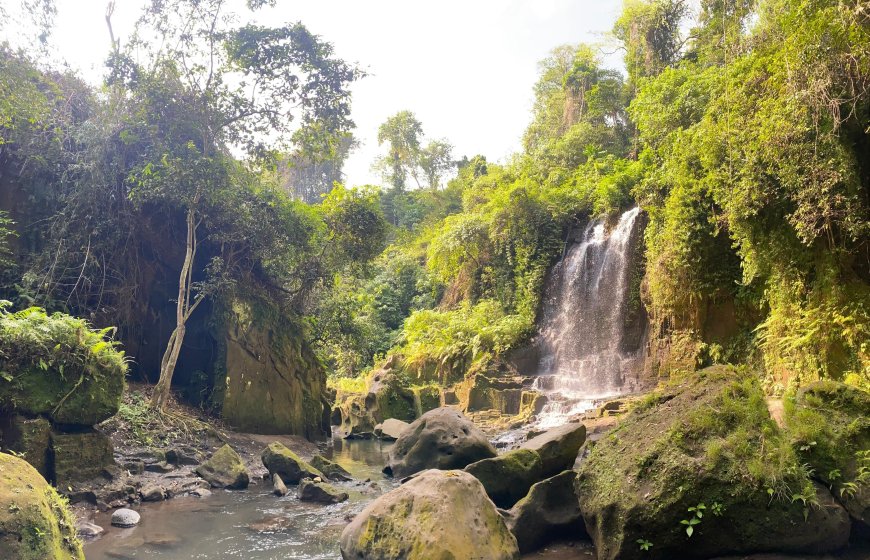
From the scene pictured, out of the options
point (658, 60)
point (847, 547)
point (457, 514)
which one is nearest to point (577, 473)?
point (457, 514)

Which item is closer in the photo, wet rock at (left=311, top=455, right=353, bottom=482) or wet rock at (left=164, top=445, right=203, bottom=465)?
wet rock at (left=164, top=445, right=203, bottom=465)

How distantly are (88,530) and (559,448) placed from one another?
5.96 meters

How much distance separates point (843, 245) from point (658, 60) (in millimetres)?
18498

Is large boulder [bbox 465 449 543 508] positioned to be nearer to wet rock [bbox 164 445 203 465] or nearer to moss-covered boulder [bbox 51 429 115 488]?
moss-covered boulder [bbox 51 429 115 488]

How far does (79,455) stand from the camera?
842cm

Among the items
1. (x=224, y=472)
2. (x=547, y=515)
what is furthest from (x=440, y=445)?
(x=224, y=472)

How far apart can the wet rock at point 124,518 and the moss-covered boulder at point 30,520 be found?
226 centimetres

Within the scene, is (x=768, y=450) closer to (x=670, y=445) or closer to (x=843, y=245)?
(x=670, y=445)

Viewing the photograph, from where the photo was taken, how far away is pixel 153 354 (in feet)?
48.6

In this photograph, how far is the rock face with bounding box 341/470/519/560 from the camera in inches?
197

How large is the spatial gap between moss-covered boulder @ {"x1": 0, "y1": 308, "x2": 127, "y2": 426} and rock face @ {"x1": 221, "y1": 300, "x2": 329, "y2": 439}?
5329 millimetres

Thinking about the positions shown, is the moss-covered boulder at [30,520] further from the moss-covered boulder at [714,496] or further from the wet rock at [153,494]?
the moss-covered boulder at [714,496]

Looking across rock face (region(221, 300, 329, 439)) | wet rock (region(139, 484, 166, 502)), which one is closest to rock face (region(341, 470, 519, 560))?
wet rock (region(139, 484, 166, 502))

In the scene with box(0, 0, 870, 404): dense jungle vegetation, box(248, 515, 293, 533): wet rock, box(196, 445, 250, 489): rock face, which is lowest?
box(248, 515, 293, 533): wet rock
